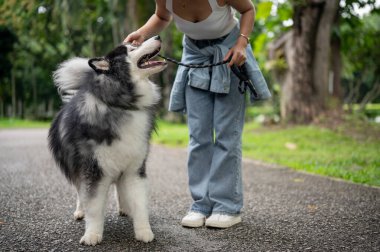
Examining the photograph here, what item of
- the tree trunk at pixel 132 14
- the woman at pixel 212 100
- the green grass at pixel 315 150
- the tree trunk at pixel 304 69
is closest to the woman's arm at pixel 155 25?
the woman at pixel 212 100

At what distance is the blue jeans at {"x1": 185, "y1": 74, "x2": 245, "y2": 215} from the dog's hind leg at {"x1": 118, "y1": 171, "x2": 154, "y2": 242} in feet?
2.14

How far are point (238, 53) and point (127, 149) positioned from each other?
1.16 m

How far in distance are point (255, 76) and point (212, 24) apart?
0.59 meters

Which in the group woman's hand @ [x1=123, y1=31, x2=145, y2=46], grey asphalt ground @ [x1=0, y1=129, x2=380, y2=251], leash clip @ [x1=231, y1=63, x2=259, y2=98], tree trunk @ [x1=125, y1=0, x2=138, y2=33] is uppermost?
tree trunk @ [x1=125, y1=0, x2=138, y2=33]

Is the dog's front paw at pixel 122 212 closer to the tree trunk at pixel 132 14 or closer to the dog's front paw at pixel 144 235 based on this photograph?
the dog's front paw at pixel 144 235

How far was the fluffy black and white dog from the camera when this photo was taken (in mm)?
3154

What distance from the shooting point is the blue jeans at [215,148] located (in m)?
3.69

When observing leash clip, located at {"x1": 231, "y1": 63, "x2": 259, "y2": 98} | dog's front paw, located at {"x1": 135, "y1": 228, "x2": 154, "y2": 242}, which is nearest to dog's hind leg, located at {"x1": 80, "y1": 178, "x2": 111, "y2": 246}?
dog's front paw, located at {"x1": 135, "y1": 228, "x2": 154, "y2": 242}

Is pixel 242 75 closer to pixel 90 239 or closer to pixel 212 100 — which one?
pixel 212 100

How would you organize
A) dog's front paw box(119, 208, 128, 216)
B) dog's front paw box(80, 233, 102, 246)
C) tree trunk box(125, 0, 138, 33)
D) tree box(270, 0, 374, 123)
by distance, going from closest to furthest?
dog's front paw box(80, 233, 102, 246), dog's front paw box(119, 208, 128, 216), tree box(270, 0, 374, 123), tree trunk box(125, 0, 138, 33)

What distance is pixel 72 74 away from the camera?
3.51 m

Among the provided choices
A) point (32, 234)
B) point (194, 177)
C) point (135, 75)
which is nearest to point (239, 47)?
point (135, 75)

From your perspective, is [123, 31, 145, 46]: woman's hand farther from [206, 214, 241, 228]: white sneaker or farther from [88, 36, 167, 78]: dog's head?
[206, 214, 241, 228]: white sneaker

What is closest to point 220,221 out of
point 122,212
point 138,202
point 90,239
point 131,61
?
point 138,202
